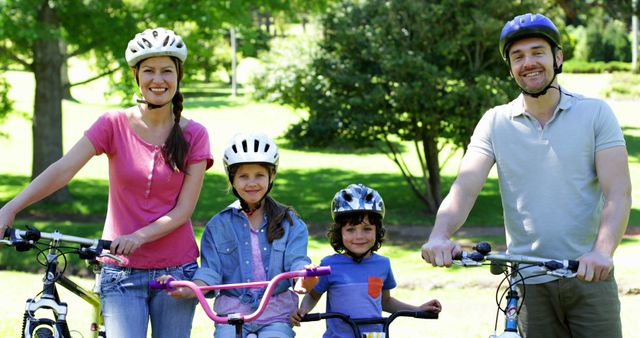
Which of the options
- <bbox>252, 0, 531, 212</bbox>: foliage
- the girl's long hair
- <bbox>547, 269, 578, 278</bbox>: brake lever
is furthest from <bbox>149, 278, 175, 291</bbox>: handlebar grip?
<bbox>252, 0, 531, 212</bbox>: foliage

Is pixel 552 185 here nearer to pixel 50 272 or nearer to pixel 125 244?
pixel 125 244

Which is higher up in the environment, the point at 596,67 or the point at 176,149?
the point at 596,67

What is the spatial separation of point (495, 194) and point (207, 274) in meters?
16.4

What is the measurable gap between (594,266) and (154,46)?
7.87 feet

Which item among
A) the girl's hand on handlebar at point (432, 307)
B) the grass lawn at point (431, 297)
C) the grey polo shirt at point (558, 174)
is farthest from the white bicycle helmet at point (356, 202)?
the grass lawn at point (431, 297)

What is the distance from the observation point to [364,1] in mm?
16641

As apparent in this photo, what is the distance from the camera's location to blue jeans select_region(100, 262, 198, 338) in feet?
15.2

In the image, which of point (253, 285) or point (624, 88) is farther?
point (624, 88)

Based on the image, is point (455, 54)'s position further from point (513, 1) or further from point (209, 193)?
point (209, 193)

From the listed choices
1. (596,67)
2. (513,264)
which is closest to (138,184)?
(513,264)

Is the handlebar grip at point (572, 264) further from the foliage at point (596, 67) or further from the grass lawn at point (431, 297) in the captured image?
the foliage at point (596, 67)

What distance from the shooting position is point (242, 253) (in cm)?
484

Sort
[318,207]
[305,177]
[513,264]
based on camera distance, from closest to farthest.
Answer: [513,264]
[318,207]
[305,177]

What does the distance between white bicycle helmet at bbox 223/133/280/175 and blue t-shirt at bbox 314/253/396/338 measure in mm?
645
